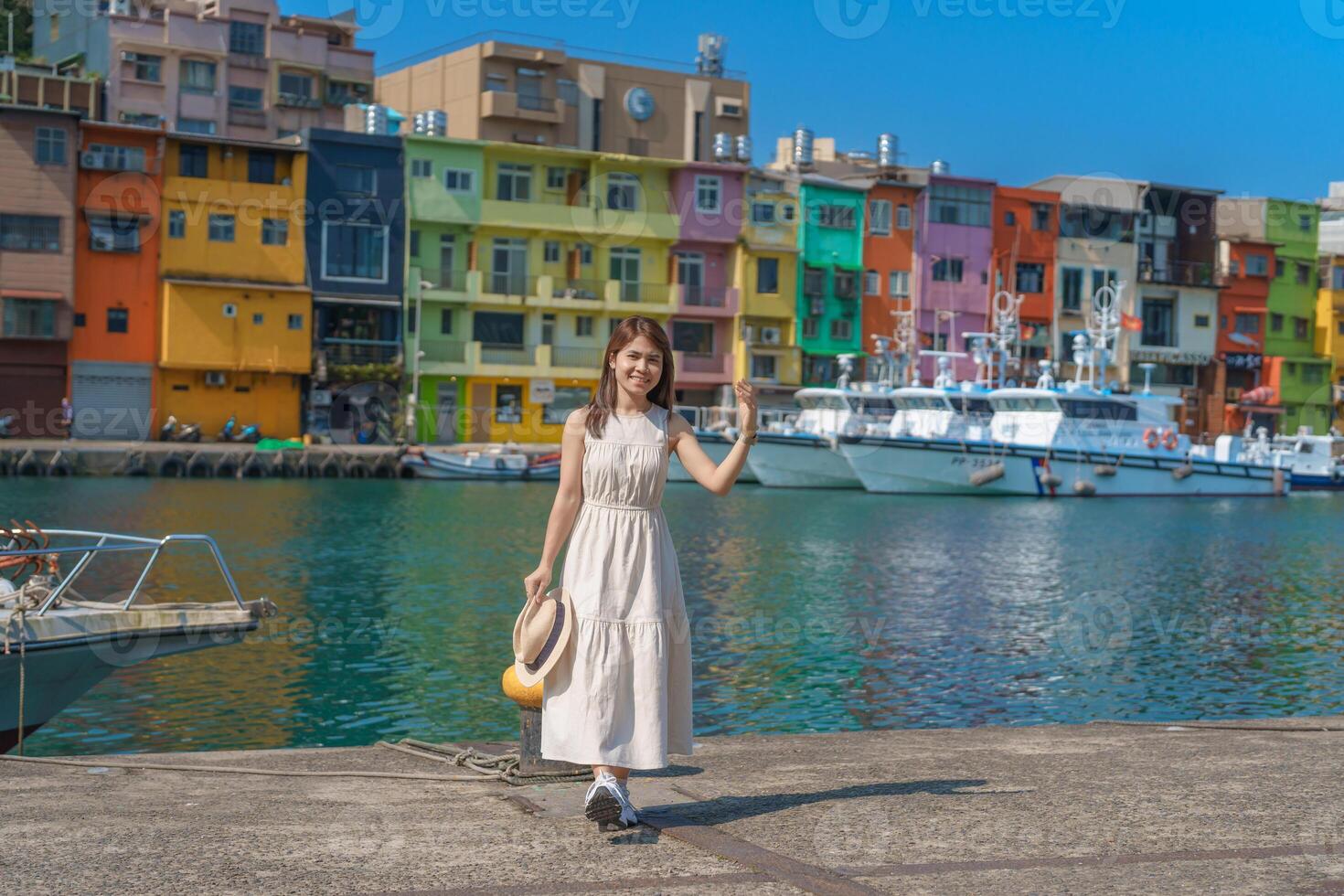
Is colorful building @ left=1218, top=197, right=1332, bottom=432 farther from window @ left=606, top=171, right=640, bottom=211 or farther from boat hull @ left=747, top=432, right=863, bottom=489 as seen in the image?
boat hull @ left=747, top=432, right=863, bottom=489

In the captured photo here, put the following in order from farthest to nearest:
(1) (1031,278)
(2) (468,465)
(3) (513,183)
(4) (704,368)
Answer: (1) (1031,278) → (4) (704,368) → (3) (513,183) → (2) (468,465)

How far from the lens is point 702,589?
88.3ft

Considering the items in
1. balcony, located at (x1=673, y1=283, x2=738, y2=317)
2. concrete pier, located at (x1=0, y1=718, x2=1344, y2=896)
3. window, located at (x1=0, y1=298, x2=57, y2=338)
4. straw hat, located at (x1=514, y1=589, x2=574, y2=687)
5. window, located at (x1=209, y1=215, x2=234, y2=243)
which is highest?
window, located at (x1=209, y1=215, x2=234, y2=243)

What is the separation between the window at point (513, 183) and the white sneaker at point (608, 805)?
56780 mm

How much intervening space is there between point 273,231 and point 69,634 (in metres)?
46.5

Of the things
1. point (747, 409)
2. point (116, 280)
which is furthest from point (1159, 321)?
point (747, 409)

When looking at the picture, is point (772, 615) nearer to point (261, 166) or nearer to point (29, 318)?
point (29, 318)

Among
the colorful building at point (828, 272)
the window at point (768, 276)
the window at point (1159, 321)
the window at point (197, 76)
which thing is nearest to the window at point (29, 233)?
the window at point (197, 76)

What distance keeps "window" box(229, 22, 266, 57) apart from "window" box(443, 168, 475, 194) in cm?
910

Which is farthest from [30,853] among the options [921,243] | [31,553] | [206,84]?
[921,243]

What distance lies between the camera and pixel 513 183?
206 feet

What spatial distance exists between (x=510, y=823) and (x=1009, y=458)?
46.2 metres

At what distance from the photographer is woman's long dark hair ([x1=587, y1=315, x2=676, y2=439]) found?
6988 mm

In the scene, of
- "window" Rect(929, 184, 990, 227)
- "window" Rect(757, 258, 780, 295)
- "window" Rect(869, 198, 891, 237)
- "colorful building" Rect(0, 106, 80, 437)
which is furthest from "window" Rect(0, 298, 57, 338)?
"window" Rect(929, 184, 990, 227)
